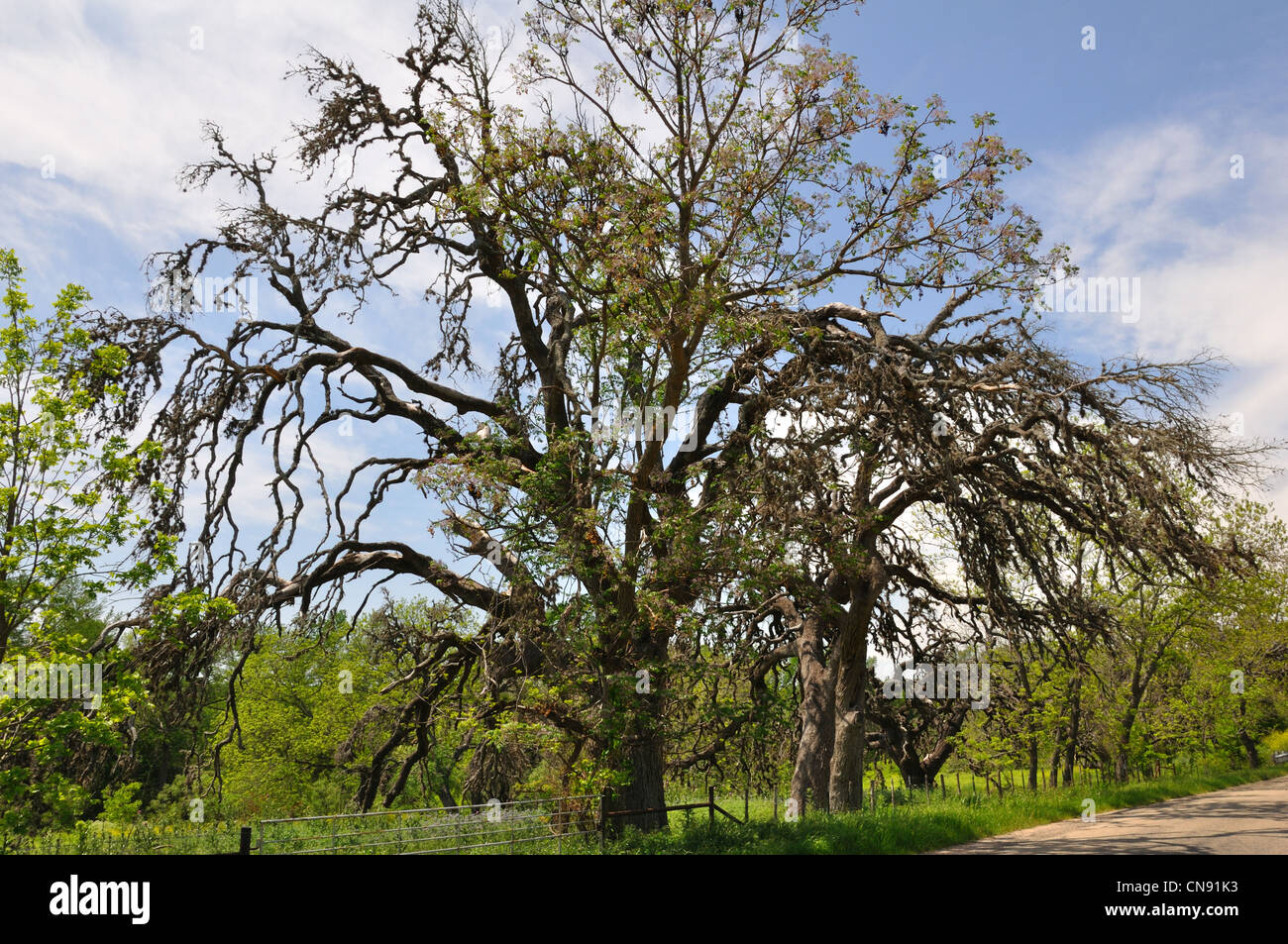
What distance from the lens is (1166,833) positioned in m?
15.1

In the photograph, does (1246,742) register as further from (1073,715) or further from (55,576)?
(55,576)

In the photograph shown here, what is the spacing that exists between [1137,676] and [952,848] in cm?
1685

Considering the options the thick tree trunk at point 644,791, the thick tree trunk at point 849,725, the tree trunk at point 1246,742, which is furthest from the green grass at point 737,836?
the tree trunk at point 1246,742

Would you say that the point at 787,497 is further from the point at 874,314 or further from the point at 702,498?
the point at 874,314

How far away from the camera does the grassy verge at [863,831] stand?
1261 centimetres

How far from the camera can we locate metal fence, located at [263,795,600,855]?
12664 mm

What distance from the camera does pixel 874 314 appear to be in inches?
609

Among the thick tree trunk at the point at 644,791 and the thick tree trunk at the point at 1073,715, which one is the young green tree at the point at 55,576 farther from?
the thick tree trunk at the point at 1073,715

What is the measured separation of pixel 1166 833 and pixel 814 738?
21.0 ft

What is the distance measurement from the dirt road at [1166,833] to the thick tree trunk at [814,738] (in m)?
3.65

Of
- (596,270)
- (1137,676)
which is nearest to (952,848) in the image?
(596,270)

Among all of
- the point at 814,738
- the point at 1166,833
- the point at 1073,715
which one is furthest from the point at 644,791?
the point at 1073,715

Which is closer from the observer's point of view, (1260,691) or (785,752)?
(785,752)

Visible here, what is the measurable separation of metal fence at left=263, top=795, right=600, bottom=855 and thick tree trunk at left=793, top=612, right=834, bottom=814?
5.51 metres
